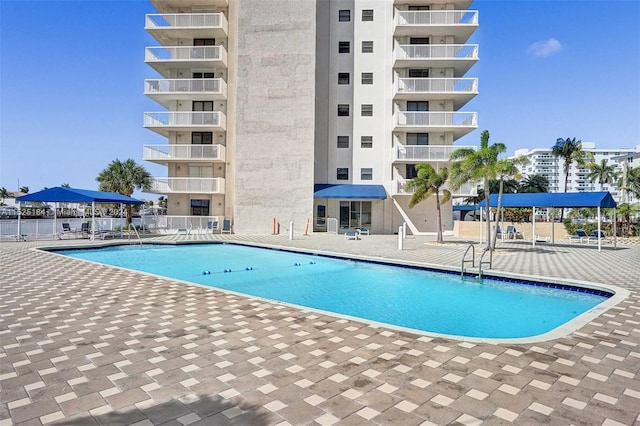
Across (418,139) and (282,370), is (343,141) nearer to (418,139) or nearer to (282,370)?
(418,139)

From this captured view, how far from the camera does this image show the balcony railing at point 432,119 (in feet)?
91.9

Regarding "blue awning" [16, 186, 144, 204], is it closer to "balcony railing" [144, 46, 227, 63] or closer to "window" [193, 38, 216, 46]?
"balcony railing" [144, 46, 227, 63]

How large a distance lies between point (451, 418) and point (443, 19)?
31.8 metres

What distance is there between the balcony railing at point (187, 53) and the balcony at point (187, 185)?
9.36m

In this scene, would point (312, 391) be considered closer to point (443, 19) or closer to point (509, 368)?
point (509, 368)

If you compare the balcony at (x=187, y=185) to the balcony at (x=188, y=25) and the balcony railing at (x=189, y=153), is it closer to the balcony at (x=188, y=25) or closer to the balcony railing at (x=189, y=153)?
the balcony railing at (x=189, y=153)

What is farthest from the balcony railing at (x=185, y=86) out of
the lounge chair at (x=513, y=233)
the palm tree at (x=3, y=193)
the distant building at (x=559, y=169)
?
the distant building at (x=559, y=169)

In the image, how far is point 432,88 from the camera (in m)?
28.5

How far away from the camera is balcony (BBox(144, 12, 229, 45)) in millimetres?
28484

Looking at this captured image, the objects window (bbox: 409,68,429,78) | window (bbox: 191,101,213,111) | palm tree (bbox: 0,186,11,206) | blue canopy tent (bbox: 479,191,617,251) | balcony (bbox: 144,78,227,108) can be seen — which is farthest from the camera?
palm tree (bbox: 0,186,11,206)

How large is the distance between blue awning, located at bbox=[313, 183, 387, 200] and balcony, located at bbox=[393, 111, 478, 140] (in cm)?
521

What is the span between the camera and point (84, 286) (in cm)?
840

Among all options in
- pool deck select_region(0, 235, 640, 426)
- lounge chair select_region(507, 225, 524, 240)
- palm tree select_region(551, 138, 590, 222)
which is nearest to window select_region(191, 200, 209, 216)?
lounge chair select_region(507, 225, 524, 240)

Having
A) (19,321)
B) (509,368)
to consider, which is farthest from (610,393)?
(19,321)
